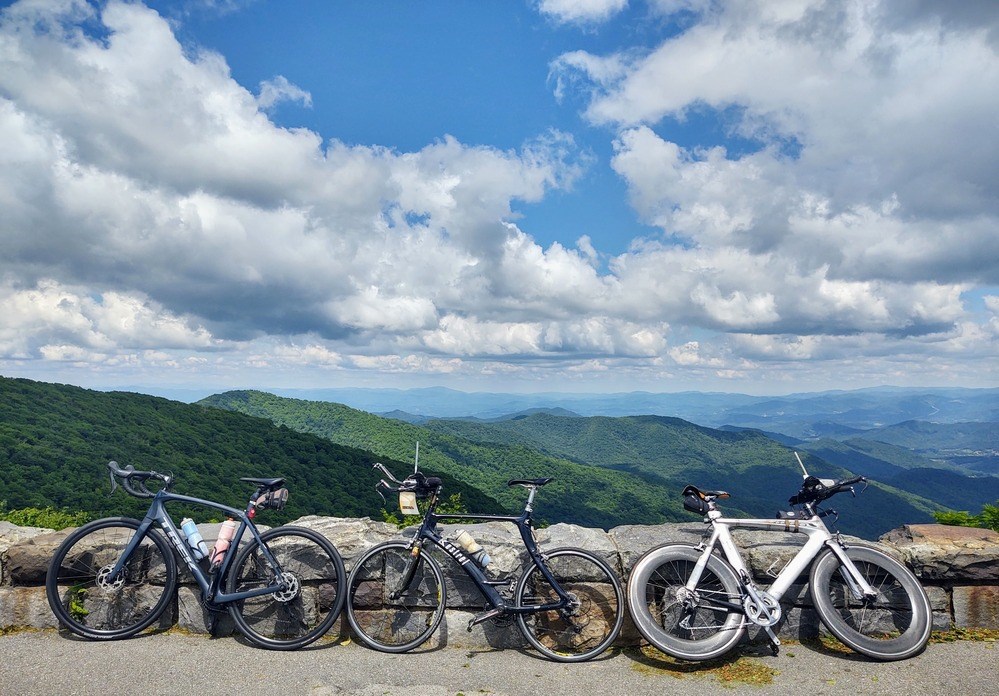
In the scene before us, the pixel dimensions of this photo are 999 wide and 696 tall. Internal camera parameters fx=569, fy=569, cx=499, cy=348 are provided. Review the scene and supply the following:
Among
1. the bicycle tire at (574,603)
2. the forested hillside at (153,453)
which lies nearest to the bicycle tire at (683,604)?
the bicycle tire at (574,603)

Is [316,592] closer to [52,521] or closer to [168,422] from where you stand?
[52,521]

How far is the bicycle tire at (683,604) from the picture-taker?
15.4 feet

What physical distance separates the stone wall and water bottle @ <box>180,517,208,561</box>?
277 millimetres

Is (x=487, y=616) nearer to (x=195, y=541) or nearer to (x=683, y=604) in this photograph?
(x=683, y=604)

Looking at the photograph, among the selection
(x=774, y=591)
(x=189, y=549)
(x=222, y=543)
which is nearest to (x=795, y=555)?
(x=774, y=591)

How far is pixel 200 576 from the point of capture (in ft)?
16.8

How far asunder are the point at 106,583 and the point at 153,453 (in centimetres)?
7370

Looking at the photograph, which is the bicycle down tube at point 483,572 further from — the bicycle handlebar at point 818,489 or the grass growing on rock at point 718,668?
the bicycle handlebar at point 818,489

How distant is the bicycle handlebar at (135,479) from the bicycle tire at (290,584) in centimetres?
103

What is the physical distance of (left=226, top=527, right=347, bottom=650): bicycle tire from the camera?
16.7 feet

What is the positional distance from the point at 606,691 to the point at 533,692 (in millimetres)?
549

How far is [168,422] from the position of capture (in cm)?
7769

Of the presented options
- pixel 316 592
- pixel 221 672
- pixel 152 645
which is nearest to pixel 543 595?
pixel 316 592

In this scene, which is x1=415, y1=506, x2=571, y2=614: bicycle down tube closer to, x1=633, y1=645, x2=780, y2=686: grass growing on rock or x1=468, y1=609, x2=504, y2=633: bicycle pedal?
x1=468, y1=609, x2=504, y2=633: bicycle pedal
